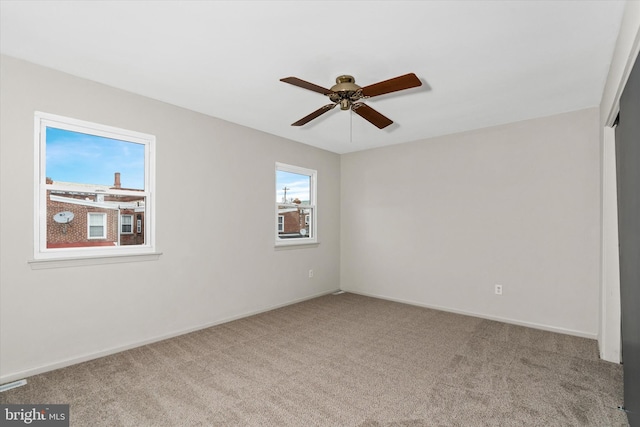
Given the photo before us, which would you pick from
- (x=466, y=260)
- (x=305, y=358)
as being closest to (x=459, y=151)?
(x=466, y=260)

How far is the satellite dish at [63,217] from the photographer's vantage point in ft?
9.02

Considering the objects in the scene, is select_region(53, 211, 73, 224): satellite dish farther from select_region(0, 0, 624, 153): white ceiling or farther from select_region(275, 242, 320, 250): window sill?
select_region(275, 242, 320, 250): window sill

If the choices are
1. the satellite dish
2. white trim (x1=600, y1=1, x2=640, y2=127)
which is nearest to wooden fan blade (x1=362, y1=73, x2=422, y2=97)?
white trim (x1=600, y1=1, x2=640, y2=127)

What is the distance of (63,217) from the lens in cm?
278

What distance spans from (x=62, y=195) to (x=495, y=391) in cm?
384

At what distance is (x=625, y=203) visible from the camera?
1996 millimetres

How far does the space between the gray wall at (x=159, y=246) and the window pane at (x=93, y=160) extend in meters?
0.17

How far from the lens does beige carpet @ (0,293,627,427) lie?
2.06m

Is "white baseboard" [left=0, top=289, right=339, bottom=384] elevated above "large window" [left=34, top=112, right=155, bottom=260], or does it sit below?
below

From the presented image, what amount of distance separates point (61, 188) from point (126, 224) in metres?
0.61

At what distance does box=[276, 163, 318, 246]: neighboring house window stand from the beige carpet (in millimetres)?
1626

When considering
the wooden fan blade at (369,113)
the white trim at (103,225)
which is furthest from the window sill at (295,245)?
the wooden fan blade at (369,113)

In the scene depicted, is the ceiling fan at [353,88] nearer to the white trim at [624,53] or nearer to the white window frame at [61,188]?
the white trim at [624,53]

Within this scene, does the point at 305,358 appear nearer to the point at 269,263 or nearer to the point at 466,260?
Result: the point at 269,263
